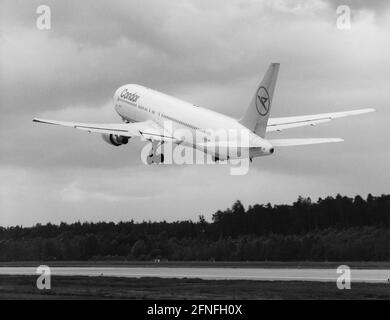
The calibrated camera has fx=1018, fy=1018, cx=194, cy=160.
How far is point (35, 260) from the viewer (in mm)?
133000

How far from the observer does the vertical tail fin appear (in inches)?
4215

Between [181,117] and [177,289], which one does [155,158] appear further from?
[177,289]

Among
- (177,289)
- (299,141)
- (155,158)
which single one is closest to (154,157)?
(155,158)

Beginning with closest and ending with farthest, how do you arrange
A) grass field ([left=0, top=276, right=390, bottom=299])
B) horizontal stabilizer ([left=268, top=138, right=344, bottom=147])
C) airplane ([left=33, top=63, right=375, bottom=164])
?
grass field ([left=0, top=276, right=390, bottom=299]) → horizontal stabilizer ([left=268, top=138, right=344, bottom=147]) → airplane ([left=33, top=63, right=375, bottom=164])

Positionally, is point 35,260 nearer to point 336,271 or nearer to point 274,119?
point 274,119

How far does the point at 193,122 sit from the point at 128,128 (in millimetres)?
10017

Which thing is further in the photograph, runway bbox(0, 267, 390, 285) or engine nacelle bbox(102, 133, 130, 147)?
engine nacelle bbox(102, 133, 130, 147)

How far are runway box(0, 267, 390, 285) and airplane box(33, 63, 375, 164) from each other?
12.4 metres

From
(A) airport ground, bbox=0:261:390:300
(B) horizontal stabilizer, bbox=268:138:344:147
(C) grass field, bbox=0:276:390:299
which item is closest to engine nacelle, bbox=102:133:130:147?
(B) horizontal stabilizer, bbox=268:138:344:147

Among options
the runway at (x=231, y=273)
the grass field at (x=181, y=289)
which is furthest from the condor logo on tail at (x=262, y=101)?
the grass field at (x=181, y=289)

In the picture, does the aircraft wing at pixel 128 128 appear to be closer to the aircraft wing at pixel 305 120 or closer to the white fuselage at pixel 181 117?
the white fuselage at pixel 181 117

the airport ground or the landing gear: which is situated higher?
the landing gear

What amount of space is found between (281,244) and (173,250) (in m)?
13.9

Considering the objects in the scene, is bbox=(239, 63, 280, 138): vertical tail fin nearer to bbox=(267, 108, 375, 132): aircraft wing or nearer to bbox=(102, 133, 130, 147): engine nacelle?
bbox=(267, 108, 375, 132): aircraft wing
